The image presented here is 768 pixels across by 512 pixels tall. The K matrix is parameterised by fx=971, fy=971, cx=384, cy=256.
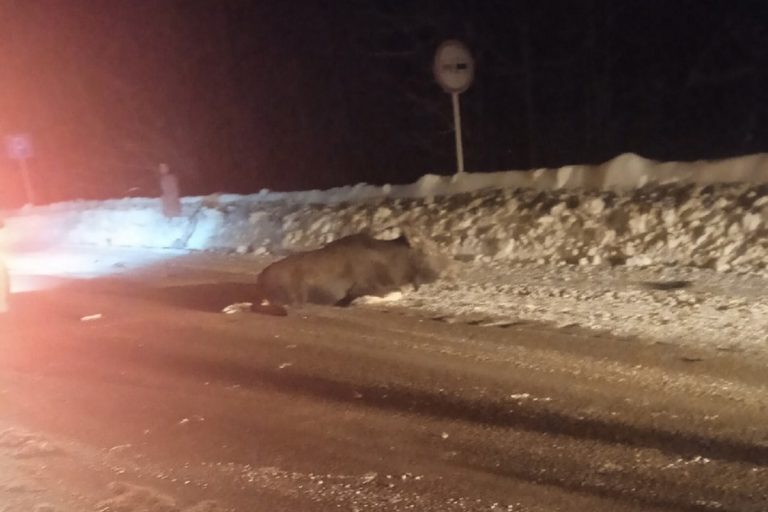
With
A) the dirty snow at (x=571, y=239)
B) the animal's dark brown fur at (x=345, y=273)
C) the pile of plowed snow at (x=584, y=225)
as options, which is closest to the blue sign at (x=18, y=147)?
the dirty snow at (x=571, y=239)

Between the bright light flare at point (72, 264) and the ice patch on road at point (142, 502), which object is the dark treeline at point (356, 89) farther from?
the ice patch on road at point (142, 502)

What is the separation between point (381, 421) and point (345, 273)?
13.7 ft

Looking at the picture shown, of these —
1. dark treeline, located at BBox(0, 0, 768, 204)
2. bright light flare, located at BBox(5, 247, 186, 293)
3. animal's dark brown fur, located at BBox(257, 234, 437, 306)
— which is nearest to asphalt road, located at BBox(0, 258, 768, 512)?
animal's dark brown fur, located at BBox(257, 234, 437, 306)

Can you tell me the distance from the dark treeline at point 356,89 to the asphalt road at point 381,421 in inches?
706

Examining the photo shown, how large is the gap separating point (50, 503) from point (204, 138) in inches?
1197

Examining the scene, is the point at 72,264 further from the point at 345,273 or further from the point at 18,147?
the point at 18,147

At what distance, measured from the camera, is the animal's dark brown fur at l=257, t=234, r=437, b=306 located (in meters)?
10.8

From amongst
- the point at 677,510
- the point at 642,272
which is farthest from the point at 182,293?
the point at 677,510

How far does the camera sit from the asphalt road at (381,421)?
548 cm

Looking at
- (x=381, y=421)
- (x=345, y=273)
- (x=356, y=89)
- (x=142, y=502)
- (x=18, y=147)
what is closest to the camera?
(x=142, y=502)

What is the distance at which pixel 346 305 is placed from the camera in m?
10.7

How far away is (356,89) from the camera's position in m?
30.7

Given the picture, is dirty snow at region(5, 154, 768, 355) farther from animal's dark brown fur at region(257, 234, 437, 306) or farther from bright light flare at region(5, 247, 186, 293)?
animal's dark brown fur at region(257, 234, 437, 306)

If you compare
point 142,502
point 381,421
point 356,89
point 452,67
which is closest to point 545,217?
point 452,67
